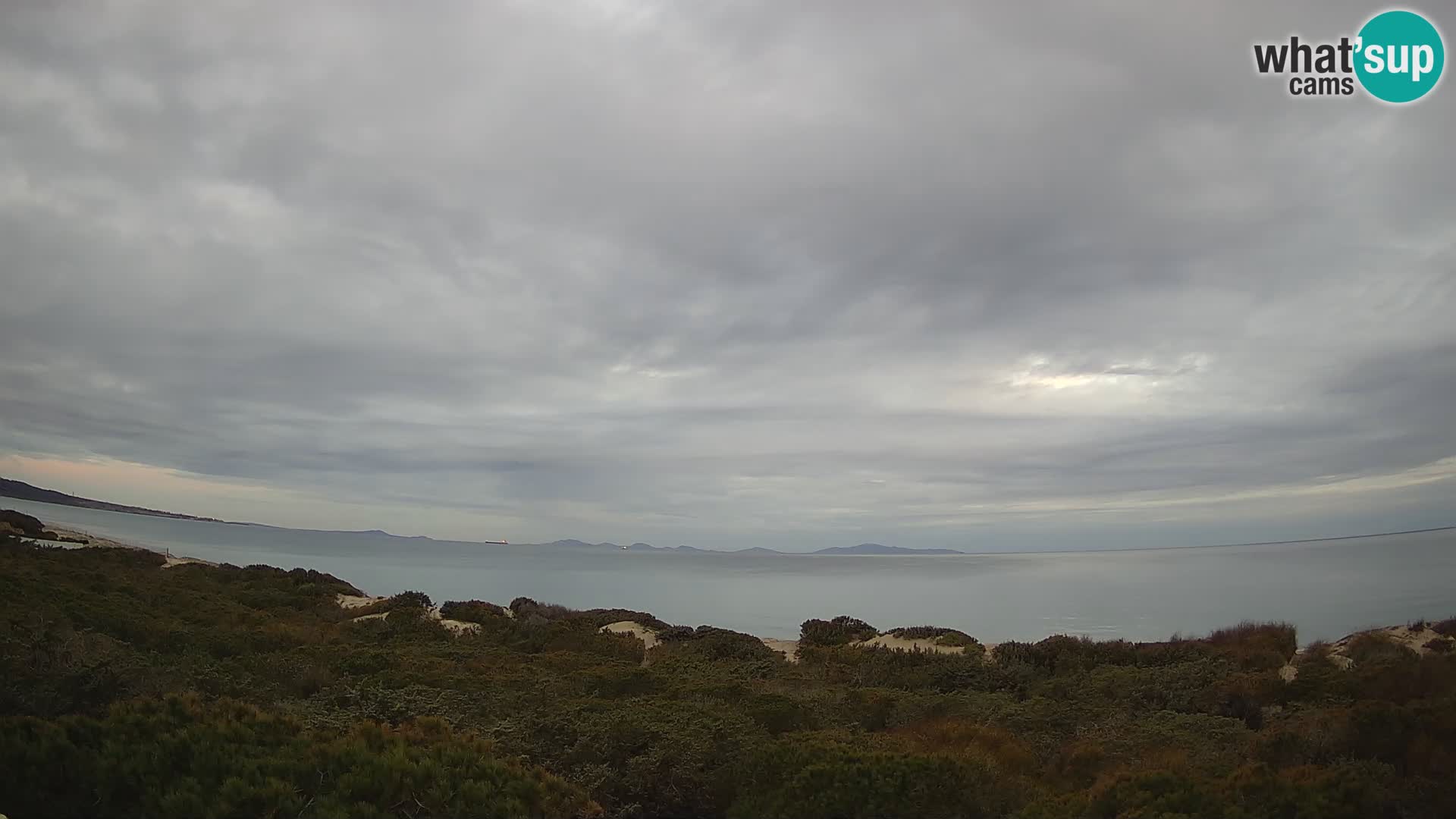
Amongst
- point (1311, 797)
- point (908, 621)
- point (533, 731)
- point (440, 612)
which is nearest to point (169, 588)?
point (440, 612)

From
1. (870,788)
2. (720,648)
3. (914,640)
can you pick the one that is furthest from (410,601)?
(870,788)

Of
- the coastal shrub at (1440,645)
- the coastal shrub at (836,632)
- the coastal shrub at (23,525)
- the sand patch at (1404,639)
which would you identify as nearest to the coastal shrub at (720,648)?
the coastal shrub at (836,632)

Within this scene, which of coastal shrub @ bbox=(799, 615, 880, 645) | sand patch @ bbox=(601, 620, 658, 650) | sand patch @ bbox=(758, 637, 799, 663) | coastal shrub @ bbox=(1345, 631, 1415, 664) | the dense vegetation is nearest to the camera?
the dense vegetation

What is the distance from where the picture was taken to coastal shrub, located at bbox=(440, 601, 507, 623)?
76.3ft

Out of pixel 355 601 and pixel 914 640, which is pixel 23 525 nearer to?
pixel 355 601

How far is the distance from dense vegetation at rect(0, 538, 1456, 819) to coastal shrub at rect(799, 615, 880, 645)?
551 centimetres

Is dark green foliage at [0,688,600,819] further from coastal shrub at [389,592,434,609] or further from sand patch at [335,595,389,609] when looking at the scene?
sand patch at [335,595,389,609]

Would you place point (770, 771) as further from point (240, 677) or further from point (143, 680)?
point (240, 677)

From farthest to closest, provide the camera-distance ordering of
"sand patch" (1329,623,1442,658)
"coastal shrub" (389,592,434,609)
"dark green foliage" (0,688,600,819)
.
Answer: "coastal shrub" (389,592,434,609) → "sand patch" (1329,623,1442,658) → "dark green foliage" (0,688,600,819)

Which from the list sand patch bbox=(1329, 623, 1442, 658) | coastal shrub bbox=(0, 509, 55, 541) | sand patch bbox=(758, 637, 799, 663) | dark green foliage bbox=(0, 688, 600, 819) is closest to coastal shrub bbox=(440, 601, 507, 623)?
sand patch bbox=(758, 637, 799, 663)

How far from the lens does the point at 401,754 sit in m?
6.36

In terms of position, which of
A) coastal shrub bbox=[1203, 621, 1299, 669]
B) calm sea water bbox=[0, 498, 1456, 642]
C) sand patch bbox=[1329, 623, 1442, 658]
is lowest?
calm sea water bbox=[0, 498, 1456, 642]

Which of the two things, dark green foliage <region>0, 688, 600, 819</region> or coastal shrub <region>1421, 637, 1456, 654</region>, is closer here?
dark green foliage <region>0, 688, 600, 819</region>

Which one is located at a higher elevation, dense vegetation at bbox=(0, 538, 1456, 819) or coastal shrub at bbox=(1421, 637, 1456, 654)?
coastal shrub at bbox=(1421, 637, 1456, 654)
